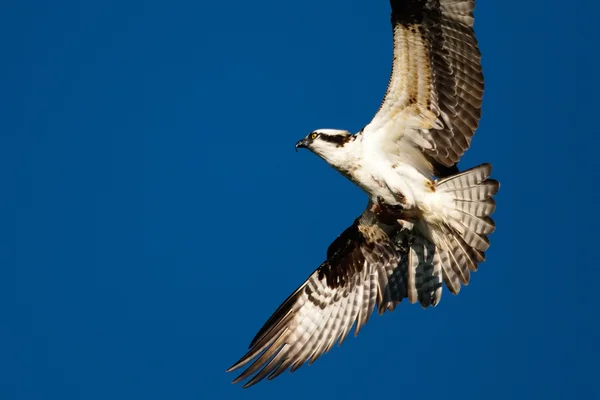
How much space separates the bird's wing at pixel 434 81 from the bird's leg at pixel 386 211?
67 centimetres

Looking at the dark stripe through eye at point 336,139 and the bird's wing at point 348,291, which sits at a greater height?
the dark stripe through eye at point 336,139

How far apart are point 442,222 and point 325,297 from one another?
1.74 metres

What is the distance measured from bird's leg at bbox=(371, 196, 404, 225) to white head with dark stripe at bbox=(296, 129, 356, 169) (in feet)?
2.09

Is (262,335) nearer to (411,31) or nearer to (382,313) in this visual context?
(382,313)

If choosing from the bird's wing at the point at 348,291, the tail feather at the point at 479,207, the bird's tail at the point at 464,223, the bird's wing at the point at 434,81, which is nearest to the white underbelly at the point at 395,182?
the bird's tail at the point at 464,223

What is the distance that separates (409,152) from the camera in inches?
369

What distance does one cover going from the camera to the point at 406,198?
9250 mm

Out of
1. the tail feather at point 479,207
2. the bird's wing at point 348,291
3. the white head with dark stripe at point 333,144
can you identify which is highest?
the white head with dark stripe at point 333,144

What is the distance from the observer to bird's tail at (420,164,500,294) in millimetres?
8898

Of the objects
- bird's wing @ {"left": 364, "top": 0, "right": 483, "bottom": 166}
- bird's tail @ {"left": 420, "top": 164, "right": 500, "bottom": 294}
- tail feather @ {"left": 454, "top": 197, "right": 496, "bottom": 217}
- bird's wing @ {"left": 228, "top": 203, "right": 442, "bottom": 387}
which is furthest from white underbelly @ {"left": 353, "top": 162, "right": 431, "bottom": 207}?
bird's wing @ {"left": 228, "top": 203, "right": 442, "bottom": 387}

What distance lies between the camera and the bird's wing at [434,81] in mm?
8516

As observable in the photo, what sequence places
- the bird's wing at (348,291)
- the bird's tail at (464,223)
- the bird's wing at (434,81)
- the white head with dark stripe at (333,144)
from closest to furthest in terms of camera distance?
the bird's wing at (434,81), the bird's tail at (464,223), the white head with dark stripe at (333,144), the bird's wing at (348,291)

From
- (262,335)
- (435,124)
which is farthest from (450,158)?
(262,335)

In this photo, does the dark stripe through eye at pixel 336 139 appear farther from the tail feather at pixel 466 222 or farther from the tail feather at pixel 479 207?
the tail feather at pixel 479 207
